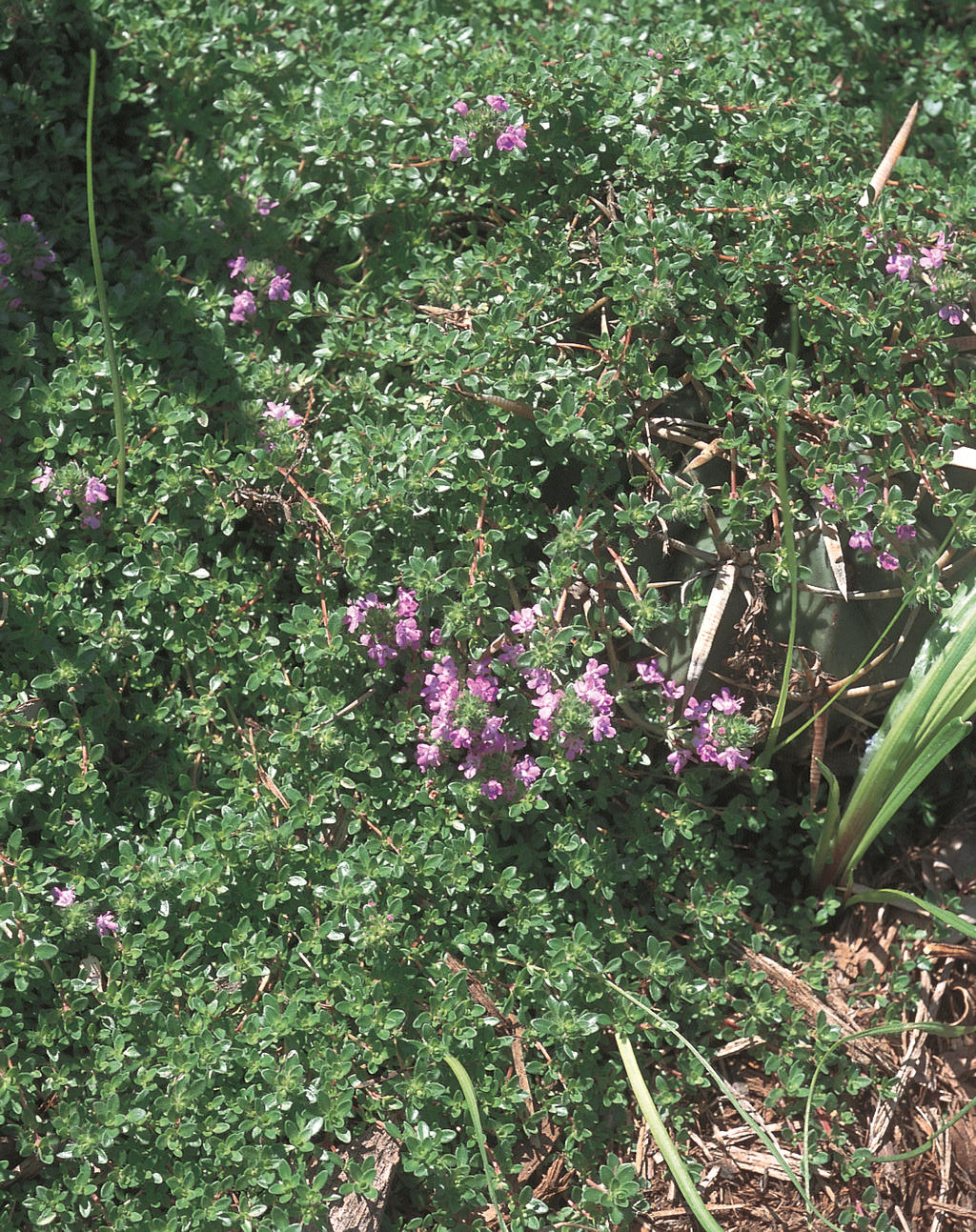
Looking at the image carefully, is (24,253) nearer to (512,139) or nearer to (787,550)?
(512,139)

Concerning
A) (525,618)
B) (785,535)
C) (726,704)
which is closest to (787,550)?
(785,535)

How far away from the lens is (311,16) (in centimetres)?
357

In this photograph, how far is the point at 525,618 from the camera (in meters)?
2.64

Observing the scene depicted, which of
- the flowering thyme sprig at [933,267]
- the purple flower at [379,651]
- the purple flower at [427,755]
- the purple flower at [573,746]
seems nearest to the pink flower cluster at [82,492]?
the purple flower at [379,651]

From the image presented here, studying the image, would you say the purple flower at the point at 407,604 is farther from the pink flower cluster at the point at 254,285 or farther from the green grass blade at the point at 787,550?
the pink flower cluster at the point at 254,285

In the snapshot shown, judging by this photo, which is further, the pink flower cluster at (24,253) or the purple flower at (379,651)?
the pink flower cluster at (24,253)

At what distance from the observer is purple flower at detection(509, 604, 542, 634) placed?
2.62 m

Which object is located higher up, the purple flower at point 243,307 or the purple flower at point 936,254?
the purple flower at point 936,254

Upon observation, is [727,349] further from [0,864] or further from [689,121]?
[0,864]

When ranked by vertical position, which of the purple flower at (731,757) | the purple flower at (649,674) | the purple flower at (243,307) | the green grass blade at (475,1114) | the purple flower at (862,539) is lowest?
the green grass blade at (475,1114)

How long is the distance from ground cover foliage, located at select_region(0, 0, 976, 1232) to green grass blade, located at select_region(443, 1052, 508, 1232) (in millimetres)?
50

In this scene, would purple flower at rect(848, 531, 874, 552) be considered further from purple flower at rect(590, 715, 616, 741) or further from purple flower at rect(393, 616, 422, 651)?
purple flower at rect(393, 616, 422, 651)

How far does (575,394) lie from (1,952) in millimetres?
1858

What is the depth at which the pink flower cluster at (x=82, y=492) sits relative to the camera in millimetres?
2812
